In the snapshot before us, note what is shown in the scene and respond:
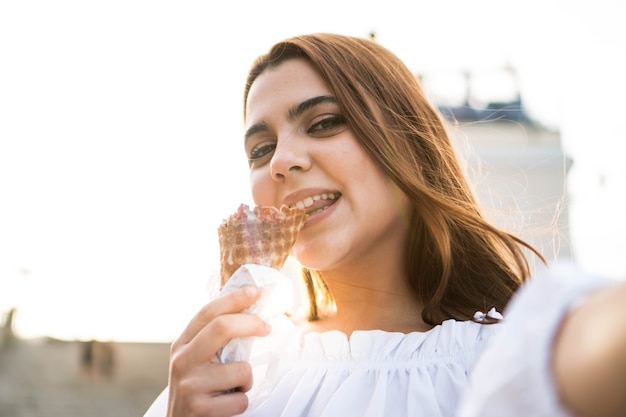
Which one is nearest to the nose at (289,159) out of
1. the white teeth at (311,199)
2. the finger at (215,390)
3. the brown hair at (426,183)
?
the white teeth at (311,199)

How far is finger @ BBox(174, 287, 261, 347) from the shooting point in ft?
4.94

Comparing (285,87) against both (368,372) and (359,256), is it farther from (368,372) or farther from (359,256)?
(368,372)

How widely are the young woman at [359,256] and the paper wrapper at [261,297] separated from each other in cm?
4

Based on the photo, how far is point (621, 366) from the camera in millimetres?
592

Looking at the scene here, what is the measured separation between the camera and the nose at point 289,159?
197cm

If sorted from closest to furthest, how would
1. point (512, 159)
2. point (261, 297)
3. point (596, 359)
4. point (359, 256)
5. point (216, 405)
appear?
point (596, 359) < point (216, 405) < point (261, 297) < point (359, 256) < point (512, 159)

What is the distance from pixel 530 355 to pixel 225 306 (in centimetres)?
96

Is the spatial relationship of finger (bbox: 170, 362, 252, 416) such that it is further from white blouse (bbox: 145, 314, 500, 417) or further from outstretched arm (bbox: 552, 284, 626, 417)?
outstretched arm (bbox: 552, 284, 626, 417)

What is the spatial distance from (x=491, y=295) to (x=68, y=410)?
1725 cm

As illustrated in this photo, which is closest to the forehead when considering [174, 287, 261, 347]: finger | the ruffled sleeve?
[174, 287, 261, 347]: finger

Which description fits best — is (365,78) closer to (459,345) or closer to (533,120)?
(459,345)

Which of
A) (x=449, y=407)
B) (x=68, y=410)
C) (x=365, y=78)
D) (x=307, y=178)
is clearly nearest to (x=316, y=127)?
(x=307, y=178)

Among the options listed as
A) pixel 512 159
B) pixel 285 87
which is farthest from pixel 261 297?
pixel 512 159

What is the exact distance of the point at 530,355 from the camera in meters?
0.69
